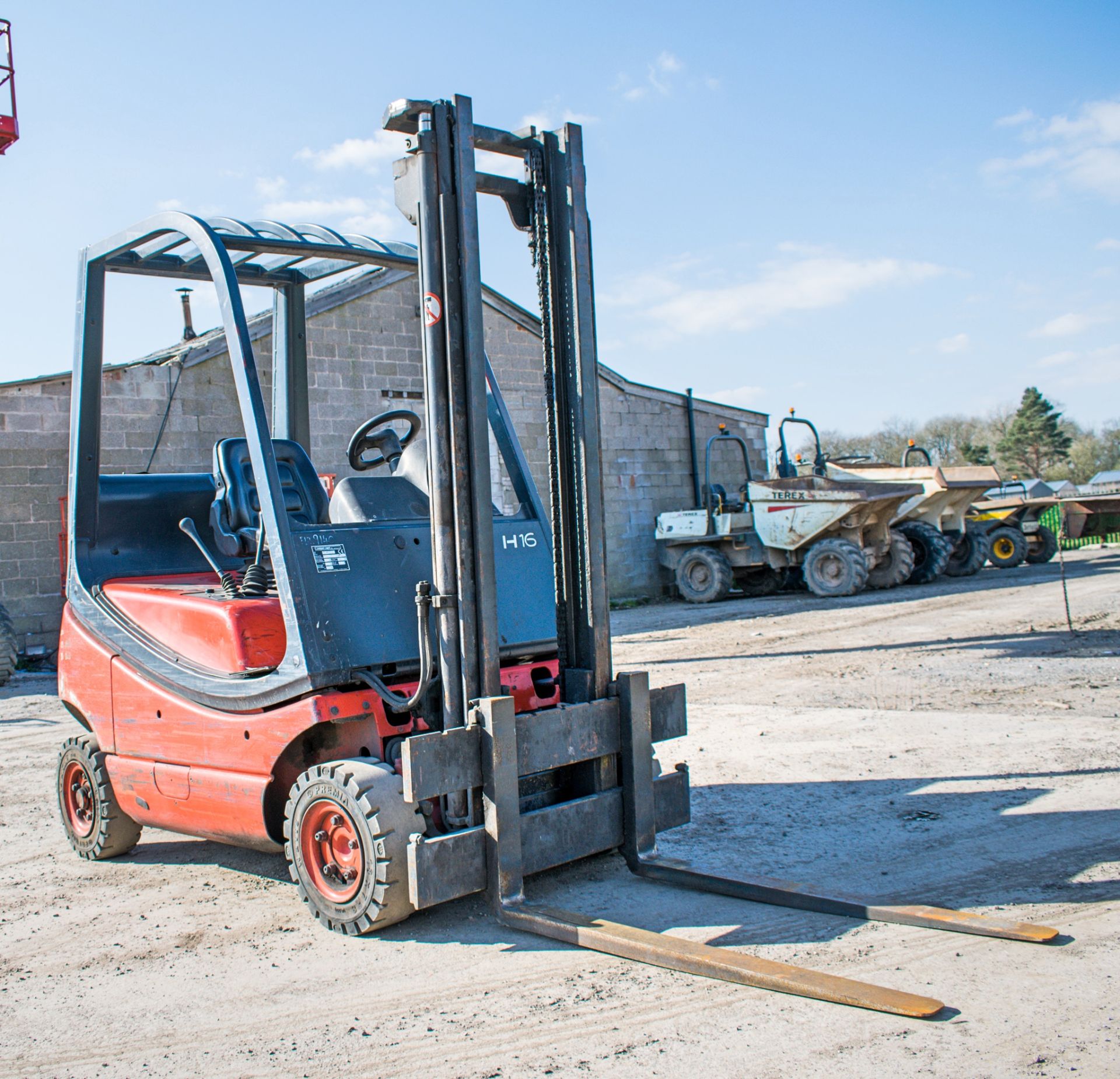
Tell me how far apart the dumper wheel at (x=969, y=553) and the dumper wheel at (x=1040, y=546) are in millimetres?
2889

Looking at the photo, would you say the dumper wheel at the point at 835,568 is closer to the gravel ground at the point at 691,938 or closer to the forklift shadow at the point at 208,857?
the gravel ground at the point at 691,938

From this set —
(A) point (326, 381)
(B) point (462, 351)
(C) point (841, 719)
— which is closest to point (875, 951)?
(B) point (462, 351)

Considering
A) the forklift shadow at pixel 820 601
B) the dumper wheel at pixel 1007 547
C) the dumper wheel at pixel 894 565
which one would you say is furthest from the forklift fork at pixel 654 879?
the dumper wheel at pixel 1007 547

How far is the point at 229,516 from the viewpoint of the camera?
4.66m

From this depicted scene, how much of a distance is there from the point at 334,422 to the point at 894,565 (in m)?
9.43

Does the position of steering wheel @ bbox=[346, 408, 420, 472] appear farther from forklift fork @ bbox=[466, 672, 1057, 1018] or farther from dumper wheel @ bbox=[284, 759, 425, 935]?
dumper wheel @ bbox=[284, 759, 425, 935]

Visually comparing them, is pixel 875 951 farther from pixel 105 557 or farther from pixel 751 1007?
pixel 105 557

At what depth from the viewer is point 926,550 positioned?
18.9 metres

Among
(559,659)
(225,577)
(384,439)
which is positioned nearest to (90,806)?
(225,577)

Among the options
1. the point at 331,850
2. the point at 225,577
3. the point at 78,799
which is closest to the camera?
the point at 331,850

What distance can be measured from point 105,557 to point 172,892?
163 centimetres

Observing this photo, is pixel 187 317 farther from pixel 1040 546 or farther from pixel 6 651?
pixel 1040 546

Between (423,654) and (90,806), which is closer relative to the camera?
(423,654)

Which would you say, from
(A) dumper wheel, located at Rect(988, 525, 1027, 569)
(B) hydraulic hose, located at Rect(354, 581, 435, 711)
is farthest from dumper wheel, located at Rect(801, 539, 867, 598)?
(B) hydraulic hose, located at Rect(354, 581, 435, 711)
